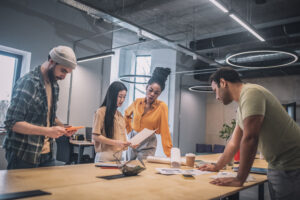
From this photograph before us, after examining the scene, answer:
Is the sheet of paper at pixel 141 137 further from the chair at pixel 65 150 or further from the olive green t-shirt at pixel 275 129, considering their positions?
the chair at pixel 65 150

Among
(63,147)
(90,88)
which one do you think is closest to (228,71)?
(63,147)

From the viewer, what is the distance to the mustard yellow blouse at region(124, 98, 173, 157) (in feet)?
9.55

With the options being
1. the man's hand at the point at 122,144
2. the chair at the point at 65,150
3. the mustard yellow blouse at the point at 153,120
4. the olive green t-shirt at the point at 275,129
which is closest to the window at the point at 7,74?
the chair at the point at 65,150

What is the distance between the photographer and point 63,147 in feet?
17.8

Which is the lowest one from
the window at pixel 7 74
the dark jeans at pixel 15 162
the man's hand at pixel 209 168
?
the man's hand at pixel 209 168

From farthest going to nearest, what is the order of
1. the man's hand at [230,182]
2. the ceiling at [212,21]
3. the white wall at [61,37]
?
the ceiling at [212,21], the white wall at [61,37], the man's hand at [230,182]

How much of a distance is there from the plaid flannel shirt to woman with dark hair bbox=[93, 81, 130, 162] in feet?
2.25

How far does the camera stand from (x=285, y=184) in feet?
5.09

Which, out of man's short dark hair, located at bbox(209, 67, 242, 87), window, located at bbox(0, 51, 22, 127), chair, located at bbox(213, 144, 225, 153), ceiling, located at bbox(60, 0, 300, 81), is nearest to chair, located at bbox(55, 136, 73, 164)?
window, located at bbox(0, 51, 22, 127)

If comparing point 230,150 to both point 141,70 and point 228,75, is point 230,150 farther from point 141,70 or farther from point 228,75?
point 141,70

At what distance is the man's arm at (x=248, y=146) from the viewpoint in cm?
153

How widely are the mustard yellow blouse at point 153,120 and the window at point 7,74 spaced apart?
4.31m

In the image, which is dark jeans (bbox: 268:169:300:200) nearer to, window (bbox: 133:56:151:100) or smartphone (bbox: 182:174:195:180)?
smartphone (bbox: 182:174:195:180)

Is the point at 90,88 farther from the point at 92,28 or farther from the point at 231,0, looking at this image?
the point at 231,0
